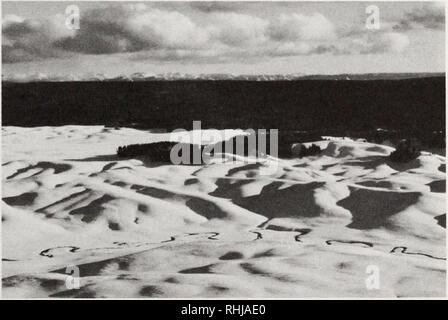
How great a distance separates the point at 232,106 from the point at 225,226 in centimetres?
606

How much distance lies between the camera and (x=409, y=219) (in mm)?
6094

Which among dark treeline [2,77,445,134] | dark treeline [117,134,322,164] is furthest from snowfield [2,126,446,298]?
dark treeline [2,77,445,134]

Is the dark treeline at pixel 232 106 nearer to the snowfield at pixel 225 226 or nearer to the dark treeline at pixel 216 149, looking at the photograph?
the dark treeline at pixel 216 149

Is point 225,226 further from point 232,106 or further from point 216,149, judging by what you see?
→ point 232,106

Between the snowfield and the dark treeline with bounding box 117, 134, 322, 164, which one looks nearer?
the snowfield

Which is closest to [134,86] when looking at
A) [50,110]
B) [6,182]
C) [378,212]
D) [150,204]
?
[50,110]

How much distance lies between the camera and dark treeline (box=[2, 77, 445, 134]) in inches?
424

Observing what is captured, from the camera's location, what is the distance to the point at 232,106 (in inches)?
470

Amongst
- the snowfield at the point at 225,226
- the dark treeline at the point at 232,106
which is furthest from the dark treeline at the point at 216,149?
the dark treeline at the point at 232,106

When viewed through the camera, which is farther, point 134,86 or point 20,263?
point 134,86

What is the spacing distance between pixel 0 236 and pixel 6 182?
→ 174 cm

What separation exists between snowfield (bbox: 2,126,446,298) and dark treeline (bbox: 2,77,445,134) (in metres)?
2.05

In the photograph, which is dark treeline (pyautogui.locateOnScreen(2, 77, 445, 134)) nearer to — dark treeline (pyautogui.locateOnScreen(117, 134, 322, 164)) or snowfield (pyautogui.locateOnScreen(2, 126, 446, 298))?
dark treeline (pyautogui.locateOnScreen(117, 134, 322, 164))
